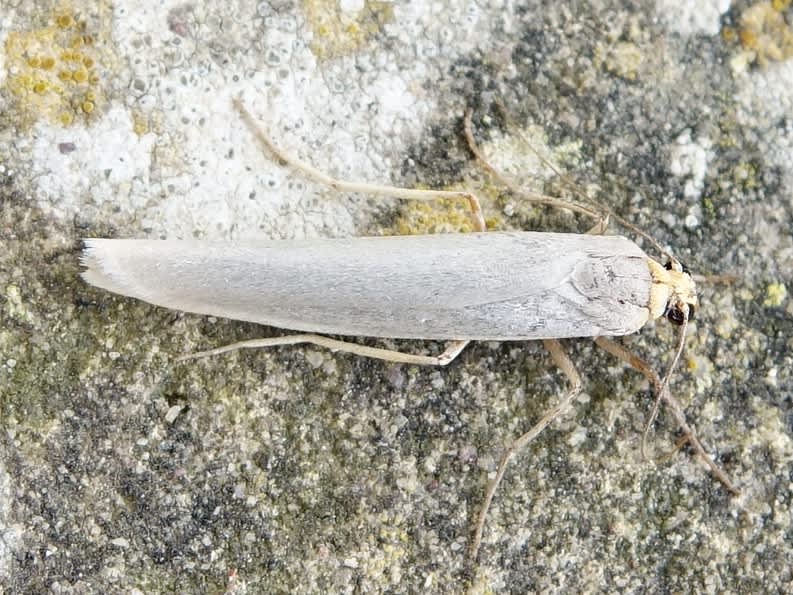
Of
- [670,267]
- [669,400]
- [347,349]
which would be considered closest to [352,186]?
[347,349]

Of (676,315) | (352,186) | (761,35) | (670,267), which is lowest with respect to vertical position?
(676,315)

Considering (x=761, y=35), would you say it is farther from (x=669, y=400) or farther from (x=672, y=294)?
(x=669, y=400)

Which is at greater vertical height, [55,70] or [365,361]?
[55,70]

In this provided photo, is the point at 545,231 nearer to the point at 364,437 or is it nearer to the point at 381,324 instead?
the point at 381,324

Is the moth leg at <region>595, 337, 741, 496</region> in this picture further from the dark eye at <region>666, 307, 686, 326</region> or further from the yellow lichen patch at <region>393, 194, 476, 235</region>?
the yellow lichen patch at <region>393, 194, 476, 235</region>

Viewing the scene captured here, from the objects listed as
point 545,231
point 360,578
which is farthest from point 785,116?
point 360,578
